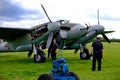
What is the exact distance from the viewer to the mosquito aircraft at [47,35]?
24297mm

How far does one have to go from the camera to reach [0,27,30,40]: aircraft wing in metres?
25.3

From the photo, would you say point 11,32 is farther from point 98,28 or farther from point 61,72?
point 61,72

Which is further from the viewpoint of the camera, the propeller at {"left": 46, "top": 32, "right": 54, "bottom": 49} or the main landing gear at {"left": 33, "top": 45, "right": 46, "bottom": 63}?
the main landing gear at {"left": 33, "top": 45, "right": 46, "bottom": 63}

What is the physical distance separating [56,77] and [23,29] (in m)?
15.1

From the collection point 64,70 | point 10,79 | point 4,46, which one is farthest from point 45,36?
point 64,70

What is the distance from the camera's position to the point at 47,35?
24406mm

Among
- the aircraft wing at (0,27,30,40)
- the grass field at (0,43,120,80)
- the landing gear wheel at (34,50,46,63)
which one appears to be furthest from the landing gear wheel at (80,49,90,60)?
the aircraft wing at (0,27,30,40)

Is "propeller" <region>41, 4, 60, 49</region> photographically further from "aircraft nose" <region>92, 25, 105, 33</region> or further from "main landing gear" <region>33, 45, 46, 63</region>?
"aircraft nose" <region>92, 25, 105, 33</region>

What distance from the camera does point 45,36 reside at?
80.6ft

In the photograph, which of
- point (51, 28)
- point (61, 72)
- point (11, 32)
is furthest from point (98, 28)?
point (61, 72)

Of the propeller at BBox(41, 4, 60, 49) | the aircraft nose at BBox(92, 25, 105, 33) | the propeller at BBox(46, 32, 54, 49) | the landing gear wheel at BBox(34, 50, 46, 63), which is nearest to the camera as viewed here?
the propeller at BBox(41, 4, 60, 49)

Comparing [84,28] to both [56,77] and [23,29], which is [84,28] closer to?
[23,29]

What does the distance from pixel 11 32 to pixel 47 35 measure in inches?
134

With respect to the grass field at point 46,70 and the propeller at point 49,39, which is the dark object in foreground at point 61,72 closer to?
the grass field at point 46,70
